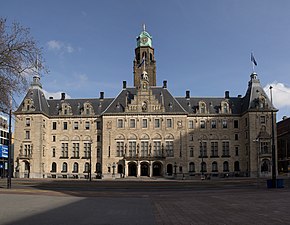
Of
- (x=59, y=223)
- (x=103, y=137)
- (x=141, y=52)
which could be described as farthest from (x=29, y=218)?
(x=141, y=52)

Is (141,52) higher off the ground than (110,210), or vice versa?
(141,52)

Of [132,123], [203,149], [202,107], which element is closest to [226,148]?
[203,149]

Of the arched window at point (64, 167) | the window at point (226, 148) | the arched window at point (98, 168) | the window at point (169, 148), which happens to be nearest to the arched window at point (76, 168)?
the arched window at point (64, 167)

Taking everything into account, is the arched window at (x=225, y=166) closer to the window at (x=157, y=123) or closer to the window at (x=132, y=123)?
the window at (x=157, y=123)

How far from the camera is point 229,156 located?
243 feet

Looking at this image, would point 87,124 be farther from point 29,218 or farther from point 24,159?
point 29,218

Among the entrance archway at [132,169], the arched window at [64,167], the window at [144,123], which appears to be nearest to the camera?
the entrance archway at [132,169]

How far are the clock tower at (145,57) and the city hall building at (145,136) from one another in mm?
13983

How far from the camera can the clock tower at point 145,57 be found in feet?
300

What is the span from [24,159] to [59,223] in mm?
63447

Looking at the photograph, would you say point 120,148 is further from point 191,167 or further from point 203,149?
point 203,149

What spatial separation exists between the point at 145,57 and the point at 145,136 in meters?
28.5

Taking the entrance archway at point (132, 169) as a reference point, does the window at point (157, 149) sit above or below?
above

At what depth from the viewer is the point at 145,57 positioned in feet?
306
